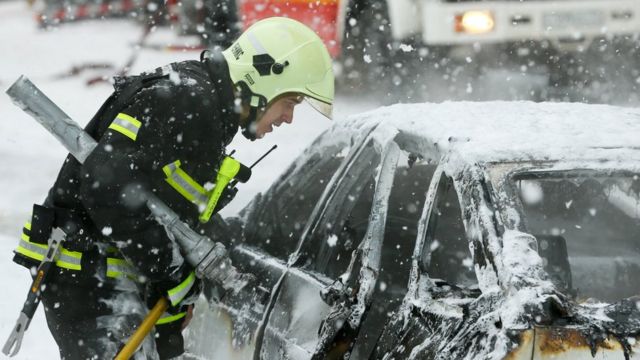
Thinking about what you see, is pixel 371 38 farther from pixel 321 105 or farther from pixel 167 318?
pixel 167 318

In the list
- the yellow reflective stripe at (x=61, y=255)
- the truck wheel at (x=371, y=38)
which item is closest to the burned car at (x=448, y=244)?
the yellow reflective stripe at (x=61, y=255)

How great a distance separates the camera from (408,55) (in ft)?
31.0

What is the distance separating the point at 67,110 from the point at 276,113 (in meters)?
9.28

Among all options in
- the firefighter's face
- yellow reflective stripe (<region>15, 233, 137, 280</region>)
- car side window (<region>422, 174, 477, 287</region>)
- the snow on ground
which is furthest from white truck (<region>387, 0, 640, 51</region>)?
yellow reflective stripe (<region>15, 233, 137, 280</region>)

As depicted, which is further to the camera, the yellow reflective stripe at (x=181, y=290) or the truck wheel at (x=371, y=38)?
the truck wheel at (x=371, y=38)

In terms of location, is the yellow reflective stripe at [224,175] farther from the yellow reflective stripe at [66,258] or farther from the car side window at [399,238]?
the car side window at [399,238]

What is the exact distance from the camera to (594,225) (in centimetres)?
455

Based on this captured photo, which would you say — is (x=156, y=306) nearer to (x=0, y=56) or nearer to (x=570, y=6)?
(x=570, y=6)

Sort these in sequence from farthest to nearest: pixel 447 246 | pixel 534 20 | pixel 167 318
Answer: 1. pixel 534 20
2. pixel 447 246
3. pixel 167 318

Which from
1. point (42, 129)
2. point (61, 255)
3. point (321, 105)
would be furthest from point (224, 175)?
point (42, 129)

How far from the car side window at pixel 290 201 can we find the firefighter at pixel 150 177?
65 cm

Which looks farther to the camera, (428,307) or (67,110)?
(67,110)

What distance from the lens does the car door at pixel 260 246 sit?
3828mm

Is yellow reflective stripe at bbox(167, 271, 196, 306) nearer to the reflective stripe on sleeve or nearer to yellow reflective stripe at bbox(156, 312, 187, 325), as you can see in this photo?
yellow reflective stripe at bbox(156, 312, 187, 325)
